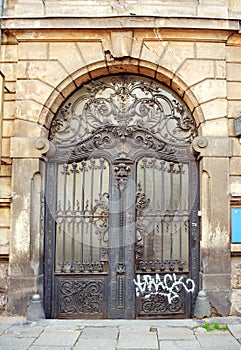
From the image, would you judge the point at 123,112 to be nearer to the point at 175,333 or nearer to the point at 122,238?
the point at 122,238

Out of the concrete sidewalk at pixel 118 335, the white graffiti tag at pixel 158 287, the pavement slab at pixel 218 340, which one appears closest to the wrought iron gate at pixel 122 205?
the white graffiti tag at pixel 158 287

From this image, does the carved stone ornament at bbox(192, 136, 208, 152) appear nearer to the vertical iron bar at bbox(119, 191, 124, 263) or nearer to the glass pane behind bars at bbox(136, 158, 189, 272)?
the glass pane behind bars at bbox(136, 158, 189, 272)

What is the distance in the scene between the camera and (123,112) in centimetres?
660

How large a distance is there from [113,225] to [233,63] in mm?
3499

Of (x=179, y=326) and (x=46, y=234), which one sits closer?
(x=179, y=326)

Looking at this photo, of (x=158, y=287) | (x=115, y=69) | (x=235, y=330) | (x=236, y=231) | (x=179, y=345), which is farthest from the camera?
(x=115, y=69)

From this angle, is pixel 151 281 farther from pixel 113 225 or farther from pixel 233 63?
pixel 233 63

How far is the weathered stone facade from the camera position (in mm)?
6051

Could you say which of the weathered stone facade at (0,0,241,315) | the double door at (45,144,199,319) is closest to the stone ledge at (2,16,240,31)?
the weathered stone facade at (0,0,241,315)

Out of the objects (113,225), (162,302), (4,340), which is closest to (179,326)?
(162,302)

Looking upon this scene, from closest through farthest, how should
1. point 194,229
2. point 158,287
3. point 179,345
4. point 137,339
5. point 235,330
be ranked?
point 179,345, point 137,339, point 235,330, point 158,287, point 194,229

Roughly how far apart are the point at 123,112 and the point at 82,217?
6.53ft

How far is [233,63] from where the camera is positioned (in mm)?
6449

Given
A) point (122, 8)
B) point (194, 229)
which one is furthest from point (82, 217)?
point (122, 8)
